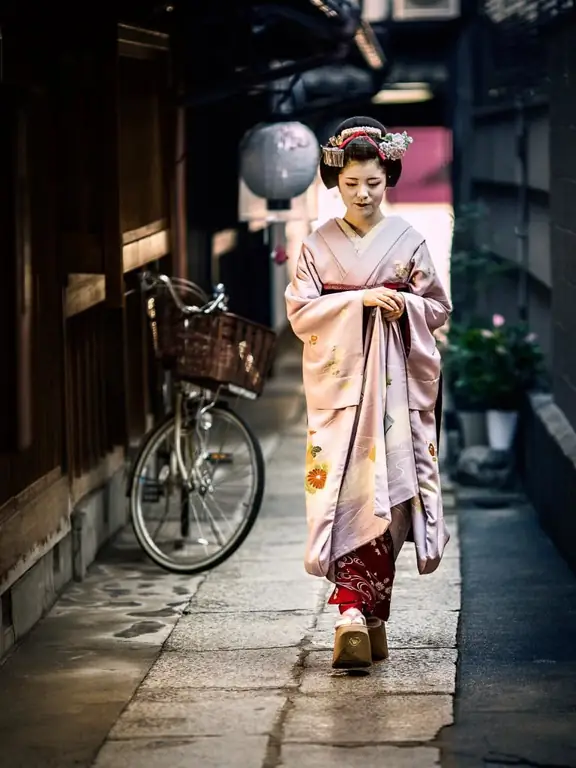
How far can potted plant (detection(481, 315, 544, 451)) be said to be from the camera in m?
12.3

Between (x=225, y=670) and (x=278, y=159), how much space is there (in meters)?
5.75

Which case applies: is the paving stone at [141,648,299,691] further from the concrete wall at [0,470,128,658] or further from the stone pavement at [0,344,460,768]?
the concrete wall at [0,470,128,658]

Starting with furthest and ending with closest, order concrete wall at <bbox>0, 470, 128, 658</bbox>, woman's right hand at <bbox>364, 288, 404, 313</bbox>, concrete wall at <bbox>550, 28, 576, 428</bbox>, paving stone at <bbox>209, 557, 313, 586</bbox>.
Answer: concrete wall at <bbox>550, 28, 576, 428</bbox>
paving stone at <bbox>209, 557, 313, 586</bbox>
concrete wall at <bbox>0, 470, 128, 658</bbox>
woman's right hand at <bbox>364, 288, 404, 313</bbox>

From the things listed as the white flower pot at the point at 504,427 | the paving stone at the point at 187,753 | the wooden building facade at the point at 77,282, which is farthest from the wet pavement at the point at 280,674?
the white flower pot at the point at 504,427

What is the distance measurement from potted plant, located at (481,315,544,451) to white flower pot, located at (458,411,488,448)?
0.53 feet

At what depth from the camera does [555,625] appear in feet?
25.0

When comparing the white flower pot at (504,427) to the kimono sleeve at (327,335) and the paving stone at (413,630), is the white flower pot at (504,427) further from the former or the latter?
the kimono sleeve at (327,335)

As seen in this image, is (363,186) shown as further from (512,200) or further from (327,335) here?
(512,200)

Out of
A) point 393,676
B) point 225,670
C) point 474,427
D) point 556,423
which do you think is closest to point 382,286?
point 393,676

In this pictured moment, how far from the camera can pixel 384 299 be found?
6.84m

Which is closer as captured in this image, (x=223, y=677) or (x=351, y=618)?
(x=223, y=677)

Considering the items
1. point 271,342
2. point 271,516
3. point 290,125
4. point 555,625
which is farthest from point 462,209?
point 555,625

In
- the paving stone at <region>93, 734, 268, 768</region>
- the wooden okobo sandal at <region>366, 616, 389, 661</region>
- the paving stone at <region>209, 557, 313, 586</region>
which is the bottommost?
the paving stone at <region>209, 557, 313, 586</region>

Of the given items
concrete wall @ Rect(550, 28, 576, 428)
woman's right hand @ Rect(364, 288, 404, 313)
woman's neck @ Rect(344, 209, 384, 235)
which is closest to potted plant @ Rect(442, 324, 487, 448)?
concrete wall @ Rect(550, 28, 576, 428)
